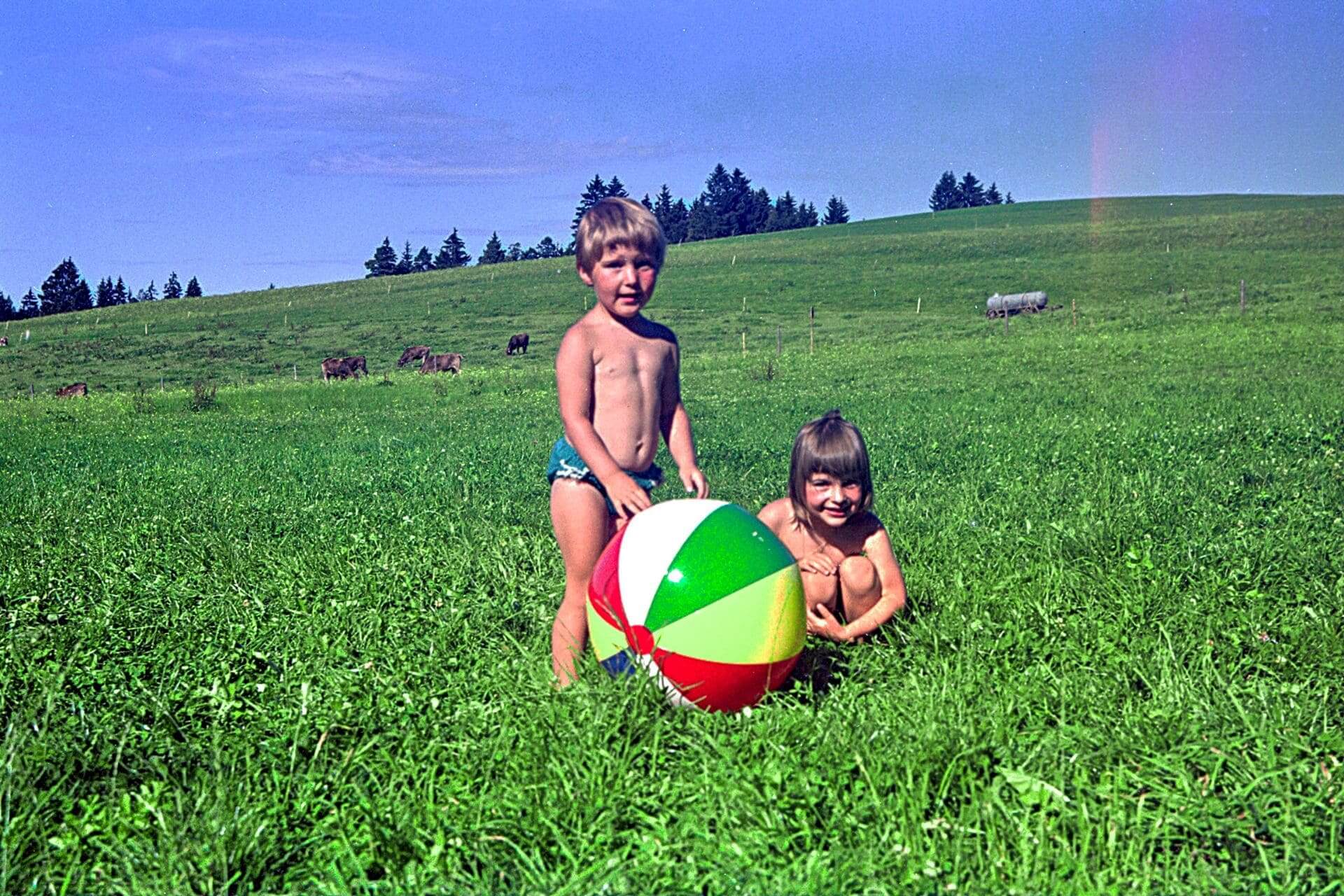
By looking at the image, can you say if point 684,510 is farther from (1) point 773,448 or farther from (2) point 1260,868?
(1) point 773,448

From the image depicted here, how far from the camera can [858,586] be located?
516 cm

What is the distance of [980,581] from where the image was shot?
5977 millimetres

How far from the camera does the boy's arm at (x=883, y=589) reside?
16.9ft

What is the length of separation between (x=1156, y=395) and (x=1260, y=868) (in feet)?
50.7

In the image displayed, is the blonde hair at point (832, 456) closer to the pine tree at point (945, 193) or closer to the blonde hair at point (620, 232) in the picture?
the blonde hair at point (620, 232)

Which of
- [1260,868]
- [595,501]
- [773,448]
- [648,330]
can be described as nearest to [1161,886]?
[1260,868]

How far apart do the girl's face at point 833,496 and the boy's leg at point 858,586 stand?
0.22m

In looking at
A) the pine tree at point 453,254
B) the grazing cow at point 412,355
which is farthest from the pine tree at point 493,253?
the grazing cow at point 412,355

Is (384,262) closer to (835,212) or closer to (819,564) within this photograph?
(835,212)

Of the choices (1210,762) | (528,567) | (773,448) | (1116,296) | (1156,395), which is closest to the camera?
(1210,762)

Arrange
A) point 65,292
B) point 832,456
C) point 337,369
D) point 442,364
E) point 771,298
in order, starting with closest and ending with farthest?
point 832,456 < point 442,364 < point 337,369 < point 771,298 < point 65,292

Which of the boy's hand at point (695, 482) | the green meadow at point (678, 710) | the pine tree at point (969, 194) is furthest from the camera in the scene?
the pine tree at point (969, 194)

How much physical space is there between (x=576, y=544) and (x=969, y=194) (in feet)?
594

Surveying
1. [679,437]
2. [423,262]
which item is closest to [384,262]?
[423,262]
